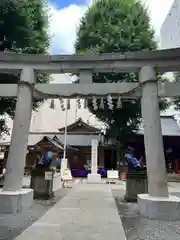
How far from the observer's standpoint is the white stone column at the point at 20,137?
23.4ft

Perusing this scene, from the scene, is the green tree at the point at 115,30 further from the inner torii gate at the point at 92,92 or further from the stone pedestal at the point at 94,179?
the inner torii gate at the point at 92,92

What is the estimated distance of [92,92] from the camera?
7.84 m

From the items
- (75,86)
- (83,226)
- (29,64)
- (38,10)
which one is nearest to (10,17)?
(38,10)

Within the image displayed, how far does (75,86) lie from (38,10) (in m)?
7.85

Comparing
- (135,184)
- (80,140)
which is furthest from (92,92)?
(80,140)

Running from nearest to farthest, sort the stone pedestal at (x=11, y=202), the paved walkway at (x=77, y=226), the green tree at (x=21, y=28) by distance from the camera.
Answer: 1. the paved walkway at (x=77, y=226)
2. the stone pedestal at (x=11, y=202)
3. the green tree at (x=21, y=28)

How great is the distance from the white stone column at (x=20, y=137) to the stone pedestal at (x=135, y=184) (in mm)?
4261

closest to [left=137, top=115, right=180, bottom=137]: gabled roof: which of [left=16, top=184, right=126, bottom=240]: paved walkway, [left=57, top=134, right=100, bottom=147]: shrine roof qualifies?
[left=57, top=134, right=100, bottom=147]: shrine roof

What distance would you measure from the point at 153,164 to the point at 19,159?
4.10m

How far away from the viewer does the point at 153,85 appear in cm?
752

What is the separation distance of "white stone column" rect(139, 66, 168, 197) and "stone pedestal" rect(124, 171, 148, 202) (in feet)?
7.44

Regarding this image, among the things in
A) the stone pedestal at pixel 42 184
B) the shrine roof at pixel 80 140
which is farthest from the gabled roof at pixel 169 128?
the stone pedestal at pixel 42 184

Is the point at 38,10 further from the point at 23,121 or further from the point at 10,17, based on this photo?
the point at 23,121

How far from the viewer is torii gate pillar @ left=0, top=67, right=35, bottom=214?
6.78 m
